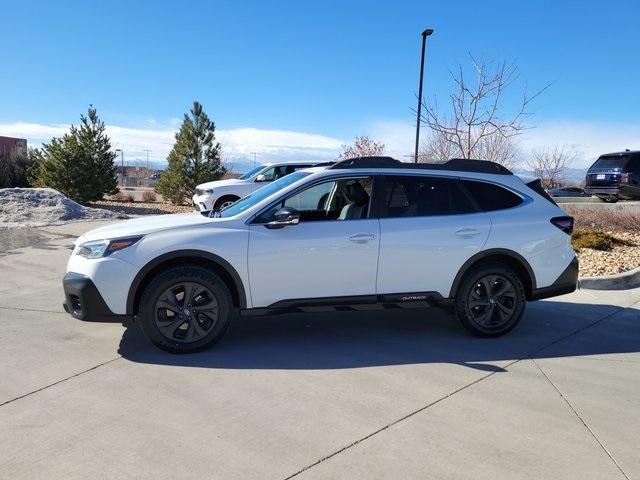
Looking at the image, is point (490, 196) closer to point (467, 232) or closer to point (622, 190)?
point (467, 232)

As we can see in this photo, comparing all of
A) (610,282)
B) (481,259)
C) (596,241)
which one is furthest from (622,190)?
(481,259)

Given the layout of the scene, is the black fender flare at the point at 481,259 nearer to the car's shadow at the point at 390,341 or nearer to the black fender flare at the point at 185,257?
the car's shadow at the point at 390,341

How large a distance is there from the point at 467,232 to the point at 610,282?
3.53 meters

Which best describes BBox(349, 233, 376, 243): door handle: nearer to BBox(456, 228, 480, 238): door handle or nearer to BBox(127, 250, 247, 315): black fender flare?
BBox(456, 228, 480, 238): door handle

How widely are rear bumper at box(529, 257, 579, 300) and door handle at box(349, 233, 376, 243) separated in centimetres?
180

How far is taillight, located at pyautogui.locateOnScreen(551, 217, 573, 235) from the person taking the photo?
5.39 m

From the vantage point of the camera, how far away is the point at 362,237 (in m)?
4.86

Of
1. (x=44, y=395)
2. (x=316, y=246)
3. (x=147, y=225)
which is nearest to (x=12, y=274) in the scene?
(x=147, y=225)

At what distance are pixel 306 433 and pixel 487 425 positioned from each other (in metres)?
1.17

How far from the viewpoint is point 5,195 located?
14906 mm

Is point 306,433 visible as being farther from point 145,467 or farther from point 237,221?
point 237,221

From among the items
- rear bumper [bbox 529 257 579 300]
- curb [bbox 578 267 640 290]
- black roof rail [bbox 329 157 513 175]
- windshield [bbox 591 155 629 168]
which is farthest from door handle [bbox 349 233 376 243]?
windshield [bbox 591 155 629 168]

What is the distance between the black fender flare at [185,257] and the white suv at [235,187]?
8.70 m

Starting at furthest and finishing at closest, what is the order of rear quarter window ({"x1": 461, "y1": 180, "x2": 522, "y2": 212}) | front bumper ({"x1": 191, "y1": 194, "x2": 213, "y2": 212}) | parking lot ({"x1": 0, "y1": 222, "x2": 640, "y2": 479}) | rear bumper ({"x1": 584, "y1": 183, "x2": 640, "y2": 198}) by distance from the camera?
rear bumper ({"x1": 584, "y1": 183, "x2": 640, "y2": 198}) → front bumper ({"x1": 191, "y1": 194, "x2": 213, "y2": 212}) → rear quarter window ({"x1": 461, "y1": 180, "x2": 522, "y2": 212}) → parking lot ({"x1": 0, "y1": 222, "x2": 640, "y2": 479})
